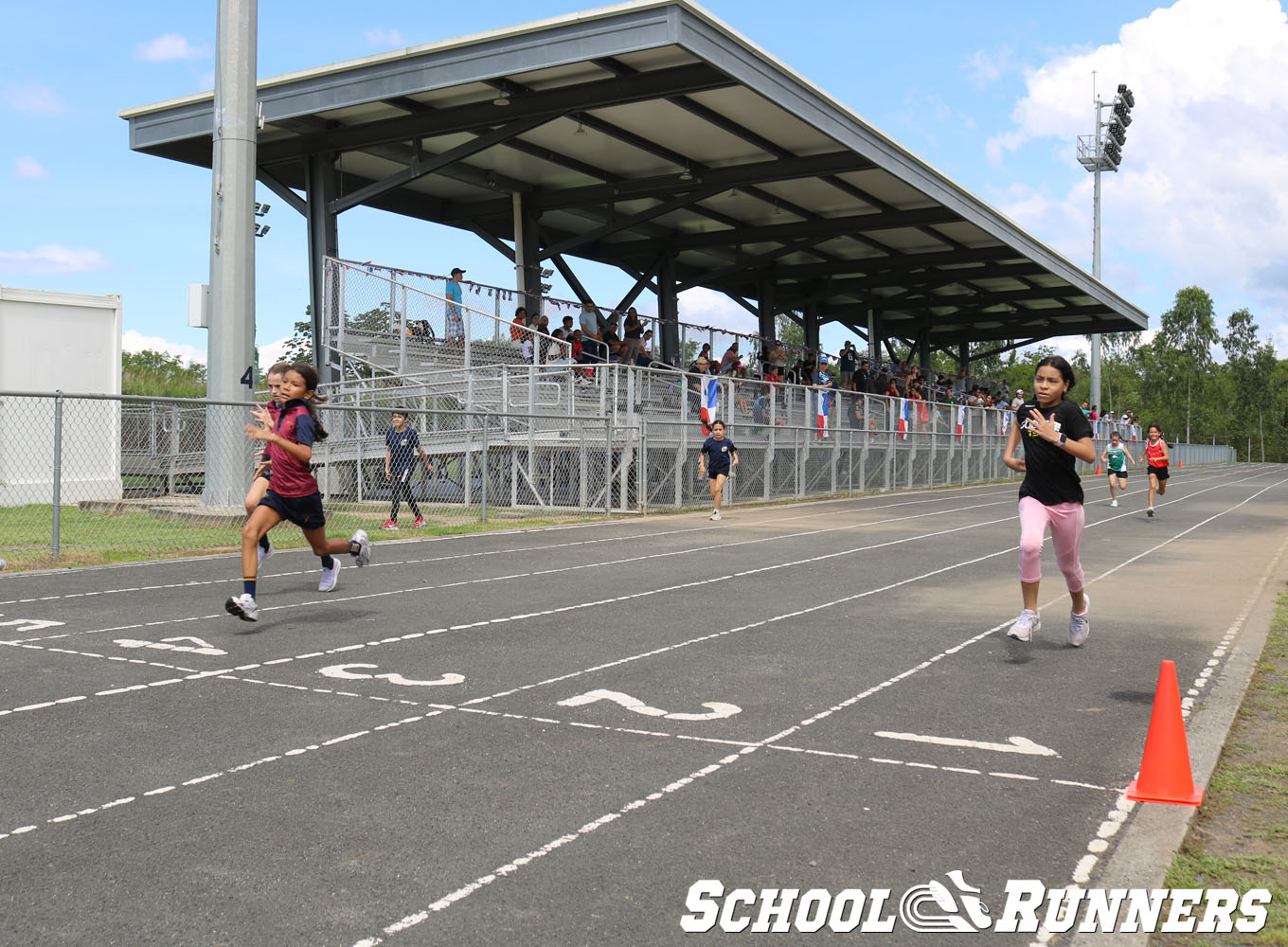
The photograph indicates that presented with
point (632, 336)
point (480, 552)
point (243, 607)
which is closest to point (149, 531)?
point (480, 552)

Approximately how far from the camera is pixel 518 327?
2445 centimetres

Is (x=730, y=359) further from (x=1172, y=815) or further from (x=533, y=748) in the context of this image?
(x=1172, y=815)

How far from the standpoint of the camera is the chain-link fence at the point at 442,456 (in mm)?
16438

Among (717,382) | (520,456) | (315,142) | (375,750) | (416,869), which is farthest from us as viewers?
(315,142)

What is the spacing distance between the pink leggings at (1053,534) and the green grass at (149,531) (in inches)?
376

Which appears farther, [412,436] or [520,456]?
[520,456]

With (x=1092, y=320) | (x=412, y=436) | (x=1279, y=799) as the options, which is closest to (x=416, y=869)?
(x=1279, y=799)

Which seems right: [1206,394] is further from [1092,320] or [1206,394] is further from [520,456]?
[520,456]

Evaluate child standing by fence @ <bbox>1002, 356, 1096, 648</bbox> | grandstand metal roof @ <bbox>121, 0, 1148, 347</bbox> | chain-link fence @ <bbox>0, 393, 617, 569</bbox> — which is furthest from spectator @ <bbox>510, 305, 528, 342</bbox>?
child standing by fence @ <bbox>1002, 356, 1096, 648</bbox>

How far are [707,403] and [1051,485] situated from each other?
50.7ft

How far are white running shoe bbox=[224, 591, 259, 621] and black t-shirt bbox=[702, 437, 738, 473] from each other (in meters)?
13.8

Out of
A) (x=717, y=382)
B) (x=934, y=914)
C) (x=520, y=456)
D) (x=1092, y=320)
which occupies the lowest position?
(x=934, y=914)

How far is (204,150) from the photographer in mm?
26453

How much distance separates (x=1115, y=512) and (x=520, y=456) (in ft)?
41.0
